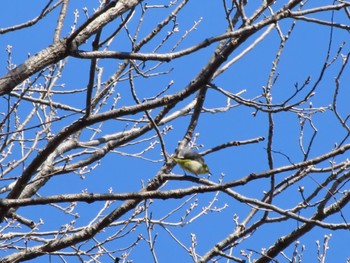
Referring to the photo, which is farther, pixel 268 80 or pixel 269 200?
pixel 268 80

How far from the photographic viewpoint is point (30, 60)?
125 inches

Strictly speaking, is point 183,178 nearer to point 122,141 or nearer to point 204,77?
point 204,77

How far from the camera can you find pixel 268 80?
3443 millimetres

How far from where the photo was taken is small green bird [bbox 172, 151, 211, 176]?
3.63 meters

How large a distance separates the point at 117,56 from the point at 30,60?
1.76 ft

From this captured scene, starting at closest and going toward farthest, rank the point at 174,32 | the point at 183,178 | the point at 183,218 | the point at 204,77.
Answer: the point at 204,77 → the point at 183,178 → the point at 174,32 → the point at 183,218

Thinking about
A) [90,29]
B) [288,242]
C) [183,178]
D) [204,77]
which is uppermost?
[90,29]

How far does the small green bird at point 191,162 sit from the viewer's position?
3.63 m

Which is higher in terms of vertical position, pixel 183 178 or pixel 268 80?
pixel 268 80

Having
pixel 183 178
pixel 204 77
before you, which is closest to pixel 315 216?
pixel 183 178

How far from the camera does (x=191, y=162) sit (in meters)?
3.67

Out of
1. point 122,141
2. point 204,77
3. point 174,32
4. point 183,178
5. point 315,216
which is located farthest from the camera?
point 174,32

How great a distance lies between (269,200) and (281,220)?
13cm

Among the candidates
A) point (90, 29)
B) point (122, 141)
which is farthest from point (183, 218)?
point (90, 29)
